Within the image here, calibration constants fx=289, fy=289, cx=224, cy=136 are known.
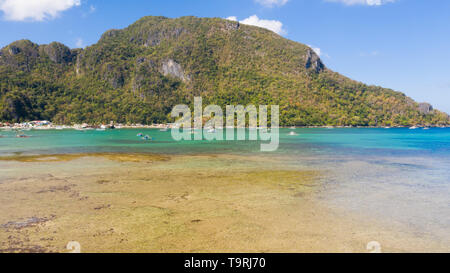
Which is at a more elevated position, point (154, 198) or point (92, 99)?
point (92, 99)

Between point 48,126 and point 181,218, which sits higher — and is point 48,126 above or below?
above

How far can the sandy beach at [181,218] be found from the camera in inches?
298

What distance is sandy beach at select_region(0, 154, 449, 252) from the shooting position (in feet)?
24.9

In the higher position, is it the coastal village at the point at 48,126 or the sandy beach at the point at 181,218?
the coastal village at the point at 48,126

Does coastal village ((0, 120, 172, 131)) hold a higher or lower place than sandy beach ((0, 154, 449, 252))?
higher

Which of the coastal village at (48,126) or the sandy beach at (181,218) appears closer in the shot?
the sandy beach at (181,218)

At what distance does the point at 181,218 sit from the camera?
973 cm

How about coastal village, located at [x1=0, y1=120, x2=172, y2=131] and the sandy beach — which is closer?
the sandy beach

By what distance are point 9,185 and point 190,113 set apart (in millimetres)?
157473

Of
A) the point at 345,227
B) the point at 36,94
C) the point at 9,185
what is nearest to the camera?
the point at 345,227

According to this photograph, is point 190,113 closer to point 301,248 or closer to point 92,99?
point 92,99

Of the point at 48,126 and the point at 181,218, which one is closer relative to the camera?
the point at 181,218
